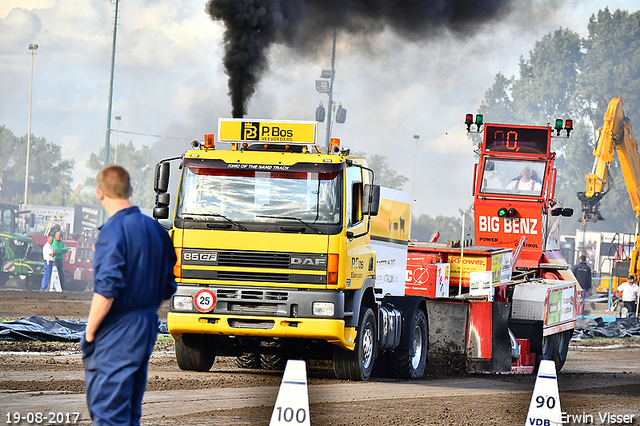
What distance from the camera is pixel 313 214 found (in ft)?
35.9

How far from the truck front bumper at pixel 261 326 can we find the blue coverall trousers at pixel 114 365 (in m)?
5.48

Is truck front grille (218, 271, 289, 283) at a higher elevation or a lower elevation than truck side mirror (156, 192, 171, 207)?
lower

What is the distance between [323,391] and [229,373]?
2.18 meters

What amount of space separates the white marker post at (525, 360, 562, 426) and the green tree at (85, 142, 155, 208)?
102 metres

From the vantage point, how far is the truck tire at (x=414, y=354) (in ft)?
42.5

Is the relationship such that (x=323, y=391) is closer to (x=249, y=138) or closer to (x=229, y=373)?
(x=229, y=373)

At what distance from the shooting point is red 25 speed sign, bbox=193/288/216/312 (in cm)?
1093

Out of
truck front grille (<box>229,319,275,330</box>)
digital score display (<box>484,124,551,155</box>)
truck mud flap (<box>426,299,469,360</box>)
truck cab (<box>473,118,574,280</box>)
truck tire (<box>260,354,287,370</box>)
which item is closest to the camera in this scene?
truck front grille (<box>229,319,275,330</box>)

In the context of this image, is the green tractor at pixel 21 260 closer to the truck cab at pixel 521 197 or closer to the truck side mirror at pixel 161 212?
the truck cab at pixel 521 197

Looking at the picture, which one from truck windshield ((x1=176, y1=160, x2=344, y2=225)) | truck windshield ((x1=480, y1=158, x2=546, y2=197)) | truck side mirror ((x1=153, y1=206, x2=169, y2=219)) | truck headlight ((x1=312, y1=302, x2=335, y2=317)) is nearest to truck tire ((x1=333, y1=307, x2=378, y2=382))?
truck headlight ((x1=312, y1=302, x2=335, y2=317))

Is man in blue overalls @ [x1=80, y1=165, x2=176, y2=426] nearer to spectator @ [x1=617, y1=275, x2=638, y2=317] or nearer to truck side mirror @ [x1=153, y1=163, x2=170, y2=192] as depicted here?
truck side mirror @ [x1=153, y1=163, x2=170, y2=192]

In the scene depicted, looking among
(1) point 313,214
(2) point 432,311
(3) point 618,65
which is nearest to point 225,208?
(1) point 313,214

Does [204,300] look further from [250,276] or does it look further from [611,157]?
[611,157]

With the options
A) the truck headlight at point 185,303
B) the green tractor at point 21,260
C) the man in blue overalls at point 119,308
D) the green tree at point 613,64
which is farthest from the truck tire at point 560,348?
the green tree at point 613,64
